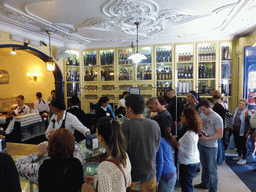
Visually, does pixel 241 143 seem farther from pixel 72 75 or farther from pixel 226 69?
pixel 72 75

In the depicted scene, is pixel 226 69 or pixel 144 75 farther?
pixel 144 75

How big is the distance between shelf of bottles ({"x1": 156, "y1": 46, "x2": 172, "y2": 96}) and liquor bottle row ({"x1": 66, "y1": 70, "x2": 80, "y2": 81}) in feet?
10.1

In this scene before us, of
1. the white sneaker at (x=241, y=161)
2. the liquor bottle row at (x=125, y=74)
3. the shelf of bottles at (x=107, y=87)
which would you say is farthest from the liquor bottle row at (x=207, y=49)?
the white sneaker at (x=241, y=161)

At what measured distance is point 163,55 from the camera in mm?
6691

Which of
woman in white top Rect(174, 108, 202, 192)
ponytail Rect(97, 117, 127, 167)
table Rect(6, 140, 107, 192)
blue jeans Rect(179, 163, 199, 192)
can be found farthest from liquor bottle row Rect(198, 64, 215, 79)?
ponytail Rect(97, 117, 127, 167)

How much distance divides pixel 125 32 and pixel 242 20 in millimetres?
3020

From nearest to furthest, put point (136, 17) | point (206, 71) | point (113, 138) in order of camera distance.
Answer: point (113, 138) < point (136, 17) < point (206, 71)

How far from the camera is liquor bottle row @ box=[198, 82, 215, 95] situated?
649cm

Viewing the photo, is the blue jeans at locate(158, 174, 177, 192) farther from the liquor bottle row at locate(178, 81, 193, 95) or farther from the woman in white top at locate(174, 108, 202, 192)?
the liquor bottle row at locate(178, 81, 193, 95)

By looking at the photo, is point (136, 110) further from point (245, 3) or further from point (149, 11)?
point (245, 3)

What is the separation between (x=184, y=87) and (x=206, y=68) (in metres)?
0.99

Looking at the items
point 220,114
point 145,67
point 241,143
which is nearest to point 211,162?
point 220,114

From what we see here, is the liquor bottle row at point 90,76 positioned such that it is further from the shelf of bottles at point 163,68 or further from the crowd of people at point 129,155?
the crowd of people at point 129,155

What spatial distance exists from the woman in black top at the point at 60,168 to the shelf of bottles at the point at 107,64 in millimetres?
5955
